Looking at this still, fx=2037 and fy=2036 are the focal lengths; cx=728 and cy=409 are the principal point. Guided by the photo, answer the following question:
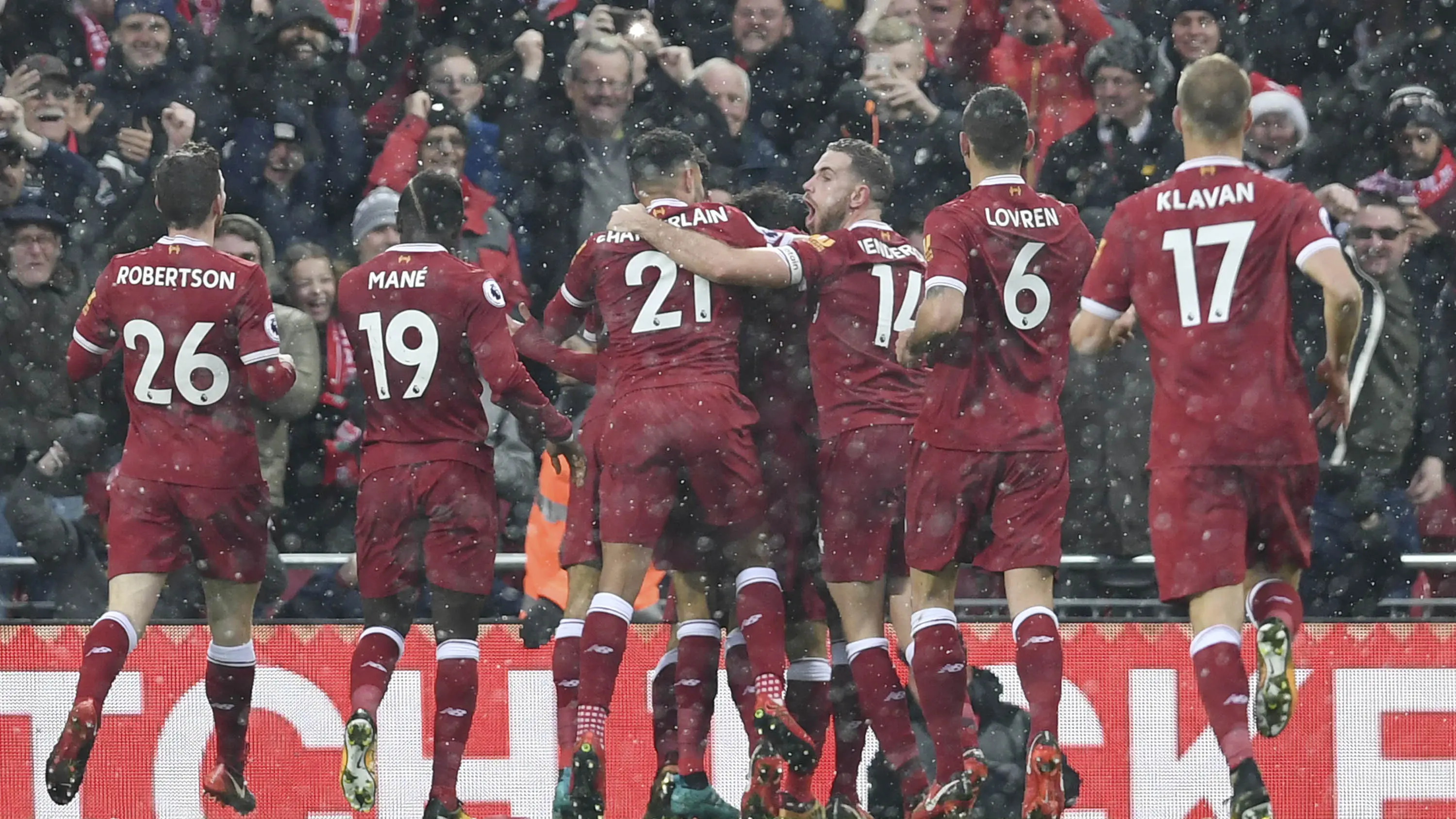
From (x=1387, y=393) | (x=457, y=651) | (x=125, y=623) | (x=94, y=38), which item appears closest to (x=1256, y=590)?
(x=457, y=651)

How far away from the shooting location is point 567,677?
25.2 feet

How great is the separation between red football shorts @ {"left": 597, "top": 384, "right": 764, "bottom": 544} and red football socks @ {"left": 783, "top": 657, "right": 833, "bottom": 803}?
2.17 ft

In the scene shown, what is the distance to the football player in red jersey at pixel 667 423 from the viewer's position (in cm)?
718

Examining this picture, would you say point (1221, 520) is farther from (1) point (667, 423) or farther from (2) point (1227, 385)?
(1) point (667, 423)

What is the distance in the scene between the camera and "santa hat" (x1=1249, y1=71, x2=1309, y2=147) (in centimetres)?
948

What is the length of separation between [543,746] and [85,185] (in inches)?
146

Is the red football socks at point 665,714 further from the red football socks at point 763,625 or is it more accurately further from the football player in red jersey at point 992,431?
the football player in red jersey at point 992,431

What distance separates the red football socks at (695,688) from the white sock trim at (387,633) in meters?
1.03

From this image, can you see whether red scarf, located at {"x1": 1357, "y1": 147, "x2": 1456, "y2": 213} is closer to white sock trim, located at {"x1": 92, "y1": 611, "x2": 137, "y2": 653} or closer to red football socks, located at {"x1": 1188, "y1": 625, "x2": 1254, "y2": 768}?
red football socks, located at {"x1": 1188, "y1": 625, "x2": 1254, "y2": 768}

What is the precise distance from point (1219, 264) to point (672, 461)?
2.09 meters

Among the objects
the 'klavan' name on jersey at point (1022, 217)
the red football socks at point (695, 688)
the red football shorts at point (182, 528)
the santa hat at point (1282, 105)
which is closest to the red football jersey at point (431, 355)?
the red football shorts at point (182, 528)

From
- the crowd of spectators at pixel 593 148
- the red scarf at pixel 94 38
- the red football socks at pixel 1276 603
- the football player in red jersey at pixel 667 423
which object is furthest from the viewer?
the red scarf at pixel 94 38

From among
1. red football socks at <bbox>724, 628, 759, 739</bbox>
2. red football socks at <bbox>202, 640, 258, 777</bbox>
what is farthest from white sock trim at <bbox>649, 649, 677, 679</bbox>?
red football socks at <bbox>202, 640, 258, 777</bbox>

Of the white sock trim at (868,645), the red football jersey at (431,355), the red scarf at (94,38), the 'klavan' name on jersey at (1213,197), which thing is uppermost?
the red scarf at (94,38)
